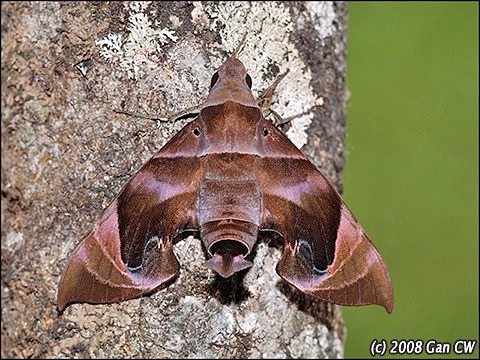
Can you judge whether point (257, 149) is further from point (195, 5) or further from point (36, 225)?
point (36, 225)

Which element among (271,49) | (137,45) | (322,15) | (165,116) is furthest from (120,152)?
(322,15)

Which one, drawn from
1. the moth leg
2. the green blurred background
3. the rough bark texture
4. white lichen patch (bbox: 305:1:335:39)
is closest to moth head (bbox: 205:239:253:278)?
the rough bark texture

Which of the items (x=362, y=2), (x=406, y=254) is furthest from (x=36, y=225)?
(x=362, y=2)

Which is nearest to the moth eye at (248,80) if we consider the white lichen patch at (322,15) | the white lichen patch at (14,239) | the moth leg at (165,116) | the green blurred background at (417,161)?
the moth leg at (165,116)

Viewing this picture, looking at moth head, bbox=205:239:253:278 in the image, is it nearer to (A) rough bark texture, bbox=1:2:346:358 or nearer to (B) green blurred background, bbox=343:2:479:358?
(A) rough bark texture, bbox=1:2:346:358

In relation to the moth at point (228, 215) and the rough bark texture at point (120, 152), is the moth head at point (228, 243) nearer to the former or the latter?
the moth at point (228, 215)

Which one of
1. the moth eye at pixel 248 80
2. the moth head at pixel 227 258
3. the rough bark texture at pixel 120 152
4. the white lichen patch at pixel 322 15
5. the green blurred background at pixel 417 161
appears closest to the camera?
the moth head at pixel 227 258
